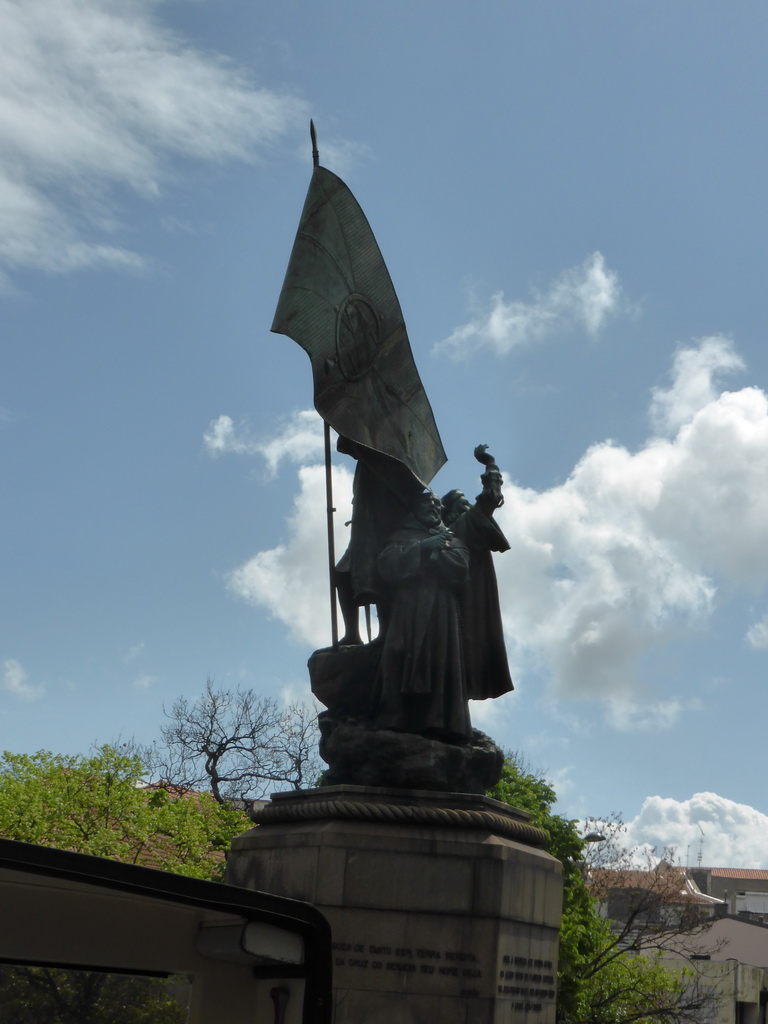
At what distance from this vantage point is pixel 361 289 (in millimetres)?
12008

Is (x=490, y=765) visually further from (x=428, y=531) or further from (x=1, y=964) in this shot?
(x=1, y=964)

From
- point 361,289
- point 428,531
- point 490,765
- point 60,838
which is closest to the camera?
point 490,765

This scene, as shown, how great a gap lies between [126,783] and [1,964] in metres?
24.2

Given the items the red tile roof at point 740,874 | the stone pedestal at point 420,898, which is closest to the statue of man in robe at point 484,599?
the stone pedestal at point 420,898

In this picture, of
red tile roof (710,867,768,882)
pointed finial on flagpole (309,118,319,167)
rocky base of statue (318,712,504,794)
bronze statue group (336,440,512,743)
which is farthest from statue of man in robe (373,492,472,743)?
red tile roof (710,867,768,882)

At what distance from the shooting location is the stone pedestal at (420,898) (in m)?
8.53

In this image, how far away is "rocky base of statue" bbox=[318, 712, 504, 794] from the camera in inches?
377

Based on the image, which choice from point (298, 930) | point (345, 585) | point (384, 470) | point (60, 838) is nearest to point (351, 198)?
point (384, 470)

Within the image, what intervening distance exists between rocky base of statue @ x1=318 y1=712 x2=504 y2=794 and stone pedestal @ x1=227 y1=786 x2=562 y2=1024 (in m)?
0.27

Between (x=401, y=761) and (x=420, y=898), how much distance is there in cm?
115

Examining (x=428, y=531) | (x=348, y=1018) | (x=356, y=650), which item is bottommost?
(x=348, y=1018)

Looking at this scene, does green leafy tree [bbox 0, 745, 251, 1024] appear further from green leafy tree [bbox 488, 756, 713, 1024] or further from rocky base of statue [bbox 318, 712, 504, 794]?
rocky base of statue [bbox 318, 712, 504, 794]

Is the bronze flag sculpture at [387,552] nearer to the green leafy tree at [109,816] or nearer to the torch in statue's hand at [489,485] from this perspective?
the torch in statue's hand at [489,485]

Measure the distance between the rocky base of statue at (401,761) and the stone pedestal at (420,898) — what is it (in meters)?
0.27
